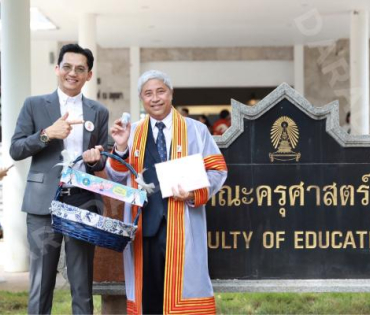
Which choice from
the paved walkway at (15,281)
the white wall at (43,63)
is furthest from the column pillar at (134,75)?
the paved walkway at (15,281)

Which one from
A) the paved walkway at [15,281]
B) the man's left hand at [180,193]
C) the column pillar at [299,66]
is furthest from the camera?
the column pillar at [299,66]

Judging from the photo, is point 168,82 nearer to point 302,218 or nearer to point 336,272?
point 302,218

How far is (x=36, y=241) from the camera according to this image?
3641 mm

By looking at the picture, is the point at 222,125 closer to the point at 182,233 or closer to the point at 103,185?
the point at 182,233

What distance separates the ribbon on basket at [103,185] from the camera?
3514 mm

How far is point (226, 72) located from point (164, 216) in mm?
18397

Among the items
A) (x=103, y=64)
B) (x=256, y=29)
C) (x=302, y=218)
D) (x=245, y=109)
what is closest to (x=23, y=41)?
(x=245, y=109)

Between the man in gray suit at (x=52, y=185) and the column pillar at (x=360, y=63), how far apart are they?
1268cm

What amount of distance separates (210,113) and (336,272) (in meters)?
18.8

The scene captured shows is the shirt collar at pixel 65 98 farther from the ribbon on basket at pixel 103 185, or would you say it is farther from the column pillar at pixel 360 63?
the column pillar at pixel 360 63

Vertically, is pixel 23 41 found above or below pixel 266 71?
below

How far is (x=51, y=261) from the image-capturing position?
368 cm

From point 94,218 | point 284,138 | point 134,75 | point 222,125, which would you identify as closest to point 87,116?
point 94,218

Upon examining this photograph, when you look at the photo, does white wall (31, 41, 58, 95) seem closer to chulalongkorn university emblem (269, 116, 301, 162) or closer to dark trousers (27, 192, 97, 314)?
chulalongkorn university emblem (269, 116, 301, 162)
